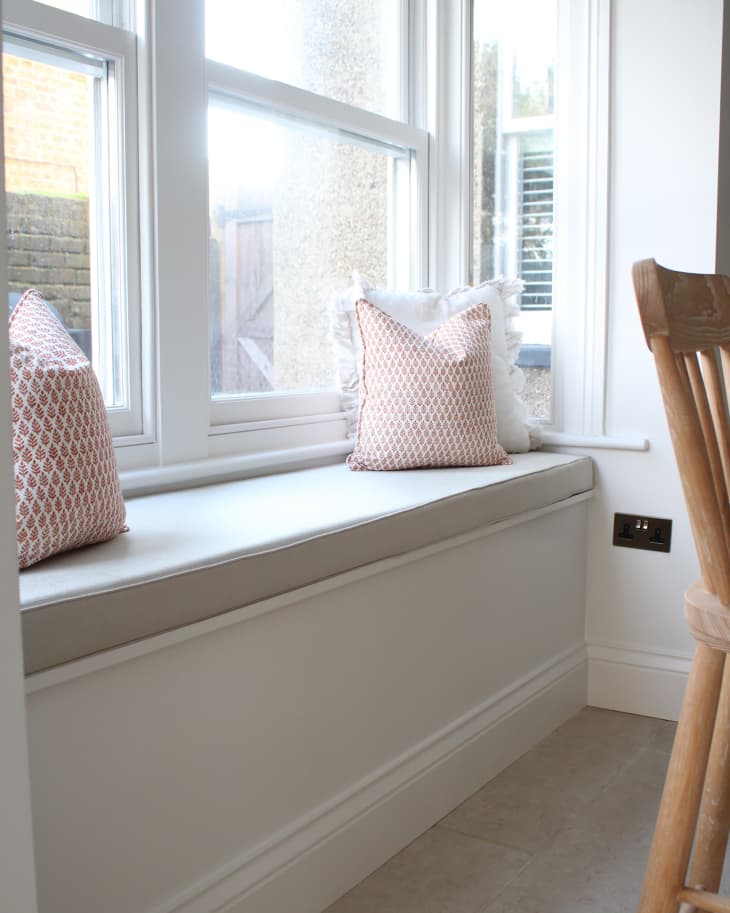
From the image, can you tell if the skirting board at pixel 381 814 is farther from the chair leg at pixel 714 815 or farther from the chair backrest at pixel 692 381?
the chair backrest at pixel 692 381

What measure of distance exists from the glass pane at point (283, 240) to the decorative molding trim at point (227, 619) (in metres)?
0.62

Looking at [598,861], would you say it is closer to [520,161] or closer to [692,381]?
[692,381]

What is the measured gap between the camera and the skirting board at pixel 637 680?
2.60 meters

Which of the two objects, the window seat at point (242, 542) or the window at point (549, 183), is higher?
the window at point (549, 183)

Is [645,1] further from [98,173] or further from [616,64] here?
[98,173]

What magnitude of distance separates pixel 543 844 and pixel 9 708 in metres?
1.31

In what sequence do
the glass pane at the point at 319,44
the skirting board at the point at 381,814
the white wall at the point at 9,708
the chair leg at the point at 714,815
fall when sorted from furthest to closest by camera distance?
the glass pane at the point at 319,44 → the skirting board at the point at 381,814 → the chair leg at the point at 714,815 → the white wall at the point at 9,708

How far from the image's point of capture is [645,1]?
2527 millimetres

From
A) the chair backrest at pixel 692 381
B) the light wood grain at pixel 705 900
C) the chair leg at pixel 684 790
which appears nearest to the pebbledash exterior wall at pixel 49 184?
the chair backrest at pixel 692 381

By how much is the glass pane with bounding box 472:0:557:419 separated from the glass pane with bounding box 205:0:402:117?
267 millimetres

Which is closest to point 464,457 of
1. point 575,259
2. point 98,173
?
point 575,259

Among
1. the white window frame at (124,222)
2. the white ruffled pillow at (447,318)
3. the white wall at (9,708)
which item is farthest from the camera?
the white ruffled pillow at (447,318)

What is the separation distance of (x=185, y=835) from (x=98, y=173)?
3.87 ft

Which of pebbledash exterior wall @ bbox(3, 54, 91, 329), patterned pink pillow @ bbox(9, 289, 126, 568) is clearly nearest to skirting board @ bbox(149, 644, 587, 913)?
patterned pink pillow @ bbox(9, 289, 126, 568)
